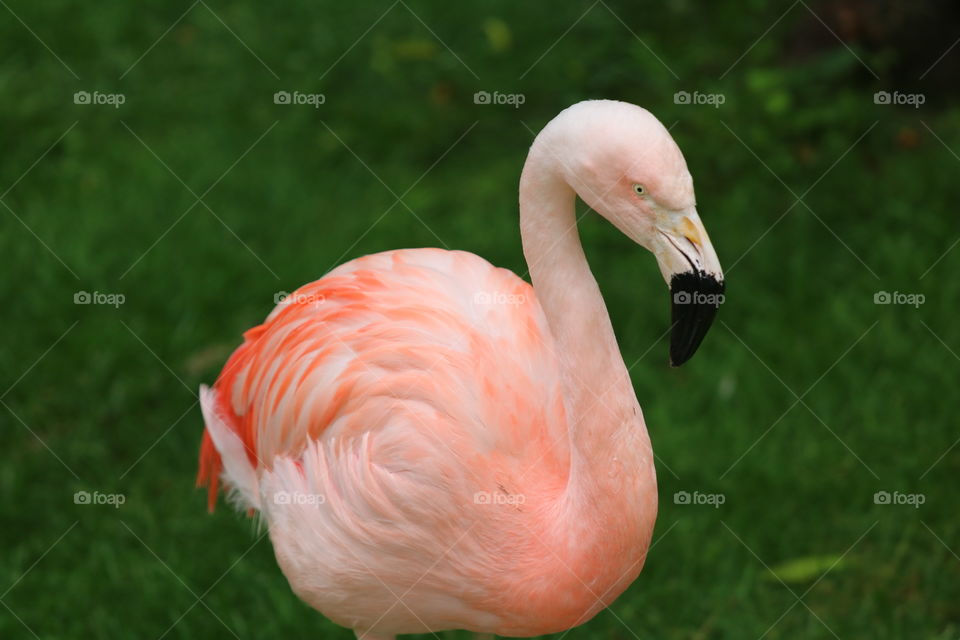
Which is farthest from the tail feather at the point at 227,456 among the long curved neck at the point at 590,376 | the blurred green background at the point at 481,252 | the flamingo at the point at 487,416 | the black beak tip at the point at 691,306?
the black beak tip at the point at 691,306

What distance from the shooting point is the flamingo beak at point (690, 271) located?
8.17 feet

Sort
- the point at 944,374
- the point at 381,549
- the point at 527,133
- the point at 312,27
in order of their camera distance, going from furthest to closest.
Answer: the point at 312,27
the point at 527,133
the point at 944,374
the point at 381,549

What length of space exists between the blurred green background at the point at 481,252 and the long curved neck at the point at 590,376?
1.41 meters

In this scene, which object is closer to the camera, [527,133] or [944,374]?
[944,374]

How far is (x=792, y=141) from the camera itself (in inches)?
231

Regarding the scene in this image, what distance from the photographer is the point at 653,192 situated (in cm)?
249

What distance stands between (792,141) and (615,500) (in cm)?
358

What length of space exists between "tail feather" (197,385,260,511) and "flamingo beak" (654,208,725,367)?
1.72 meters

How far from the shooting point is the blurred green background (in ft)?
14.0

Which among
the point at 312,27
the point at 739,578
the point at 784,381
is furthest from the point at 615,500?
the point at 312,27

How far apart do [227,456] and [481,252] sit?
229cm

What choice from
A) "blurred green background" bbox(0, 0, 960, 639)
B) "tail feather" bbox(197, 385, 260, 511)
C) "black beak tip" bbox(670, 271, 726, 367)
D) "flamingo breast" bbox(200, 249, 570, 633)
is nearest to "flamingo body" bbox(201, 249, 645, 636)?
"flamingo breast" bbox(200, 249, 570, 633)

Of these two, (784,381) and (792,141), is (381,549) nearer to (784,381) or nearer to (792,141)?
(784,381)

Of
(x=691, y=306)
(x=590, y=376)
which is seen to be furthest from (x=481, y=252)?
(x=691, y=306)
